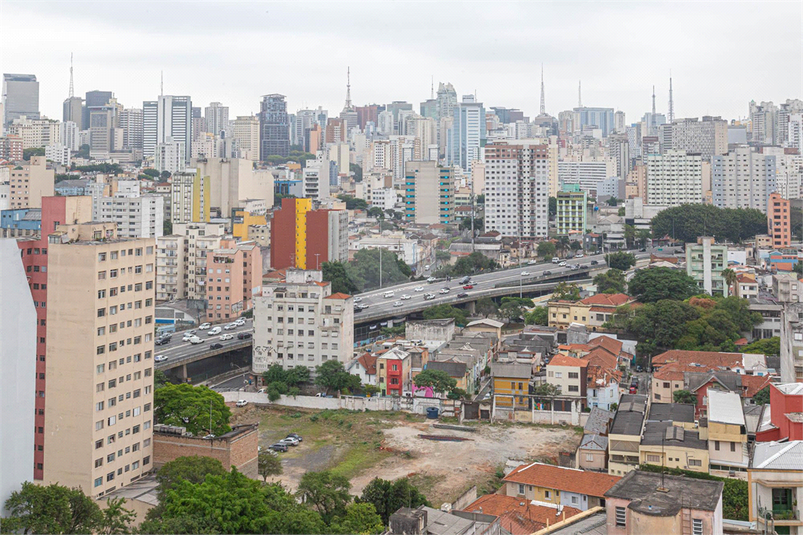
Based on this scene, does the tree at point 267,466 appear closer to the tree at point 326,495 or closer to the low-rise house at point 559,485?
the tree at point 326,495

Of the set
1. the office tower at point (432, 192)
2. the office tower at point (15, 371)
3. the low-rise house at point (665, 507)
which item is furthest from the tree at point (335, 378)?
the office tower at point (432, 192)

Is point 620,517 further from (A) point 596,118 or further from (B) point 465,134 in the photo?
(A) point 596,118

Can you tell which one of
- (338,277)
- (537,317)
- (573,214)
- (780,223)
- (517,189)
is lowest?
(537,317)

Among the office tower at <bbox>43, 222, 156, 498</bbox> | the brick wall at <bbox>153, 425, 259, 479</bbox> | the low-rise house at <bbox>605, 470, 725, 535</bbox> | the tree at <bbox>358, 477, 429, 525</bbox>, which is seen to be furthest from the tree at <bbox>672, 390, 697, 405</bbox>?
the low-rise house at <bbox>605, 470, 725, 535</bbox>

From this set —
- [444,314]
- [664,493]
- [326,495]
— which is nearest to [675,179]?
[444,314]

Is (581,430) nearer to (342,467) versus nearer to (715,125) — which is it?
(342,467)

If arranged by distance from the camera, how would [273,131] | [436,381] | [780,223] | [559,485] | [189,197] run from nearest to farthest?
[559,485]
[436,381]
[780,223]
[189,197]
[273,131]

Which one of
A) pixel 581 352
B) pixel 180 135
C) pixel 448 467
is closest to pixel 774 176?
pixel 581 352
